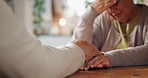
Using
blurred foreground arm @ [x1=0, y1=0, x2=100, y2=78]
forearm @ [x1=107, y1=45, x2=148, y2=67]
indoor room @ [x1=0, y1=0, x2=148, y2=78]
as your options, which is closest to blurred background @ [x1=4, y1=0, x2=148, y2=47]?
indoor room @ [x1=0, y1=0, x2=148, y2=78]

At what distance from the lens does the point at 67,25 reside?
214 inches

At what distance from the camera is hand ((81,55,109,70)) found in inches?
43.1

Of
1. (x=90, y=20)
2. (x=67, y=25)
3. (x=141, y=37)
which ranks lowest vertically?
(x=67, y=25)

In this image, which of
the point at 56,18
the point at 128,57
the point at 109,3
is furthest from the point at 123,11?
the point at 56,18

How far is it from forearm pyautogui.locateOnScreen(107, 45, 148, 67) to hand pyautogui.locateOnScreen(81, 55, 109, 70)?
33 millimetres

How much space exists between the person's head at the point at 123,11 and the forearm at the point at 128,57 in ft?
1.07

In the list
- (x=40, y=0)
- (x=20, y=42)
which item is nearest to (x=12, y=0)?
(x=40, y=0)

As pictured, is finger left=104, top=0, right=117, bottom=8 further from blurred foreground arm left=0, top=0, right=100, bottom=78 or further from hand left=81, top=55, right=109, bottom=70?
blurred foreground arm left=0, top=0, right=100, bottom=78

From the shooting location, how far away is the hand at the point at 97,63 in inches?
43.1

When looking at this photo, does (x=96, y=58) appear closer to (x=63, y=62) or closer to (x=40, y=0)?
(x=63, y=62)

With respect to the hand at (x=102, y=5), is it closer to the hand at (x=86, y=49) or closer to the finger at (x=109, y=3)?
the finger at (x=109, y=3)

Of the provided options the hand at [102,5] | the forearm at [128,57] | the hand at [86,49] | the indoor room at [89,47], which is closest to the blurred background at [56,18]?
the indoor room at [89,47]

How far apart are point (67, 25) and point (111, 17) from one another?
3797 mm

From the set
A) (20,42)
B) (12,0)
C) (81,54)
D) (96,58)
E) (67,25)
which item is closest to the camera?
(20,42)
